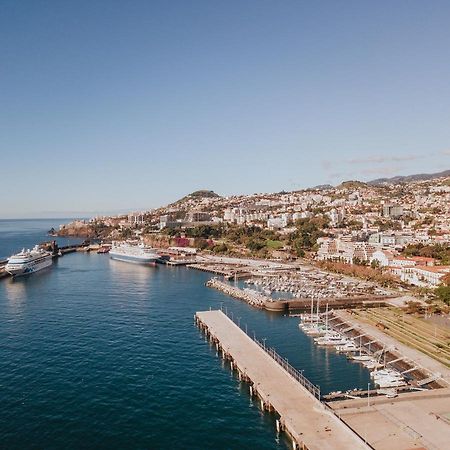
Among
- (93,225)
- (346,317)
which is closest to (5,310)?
(346,317)

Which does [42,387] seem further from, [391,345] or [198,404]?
[391,345]

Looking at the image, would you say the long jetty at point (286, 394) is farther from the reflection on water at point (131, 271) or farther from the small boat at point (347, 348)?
the reflection on water at point (131, 271)

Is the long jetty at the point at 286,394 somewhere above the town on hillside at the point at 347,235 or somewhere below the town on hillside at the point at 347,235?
below

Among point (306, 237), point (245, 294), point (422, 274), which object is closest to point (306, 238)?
point (306, 237)

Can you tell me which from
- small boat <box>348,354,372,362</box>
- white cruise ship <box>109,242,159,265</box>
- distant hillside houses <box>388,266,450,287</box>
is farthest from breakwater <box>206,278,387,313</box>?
white cruise ship <box>109,242,159,265</box>

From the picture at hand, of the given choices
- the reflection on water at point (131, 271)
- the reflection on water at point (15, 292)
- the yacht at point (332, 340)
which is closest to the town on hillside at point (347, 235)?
the yacht at point (332, 340)
